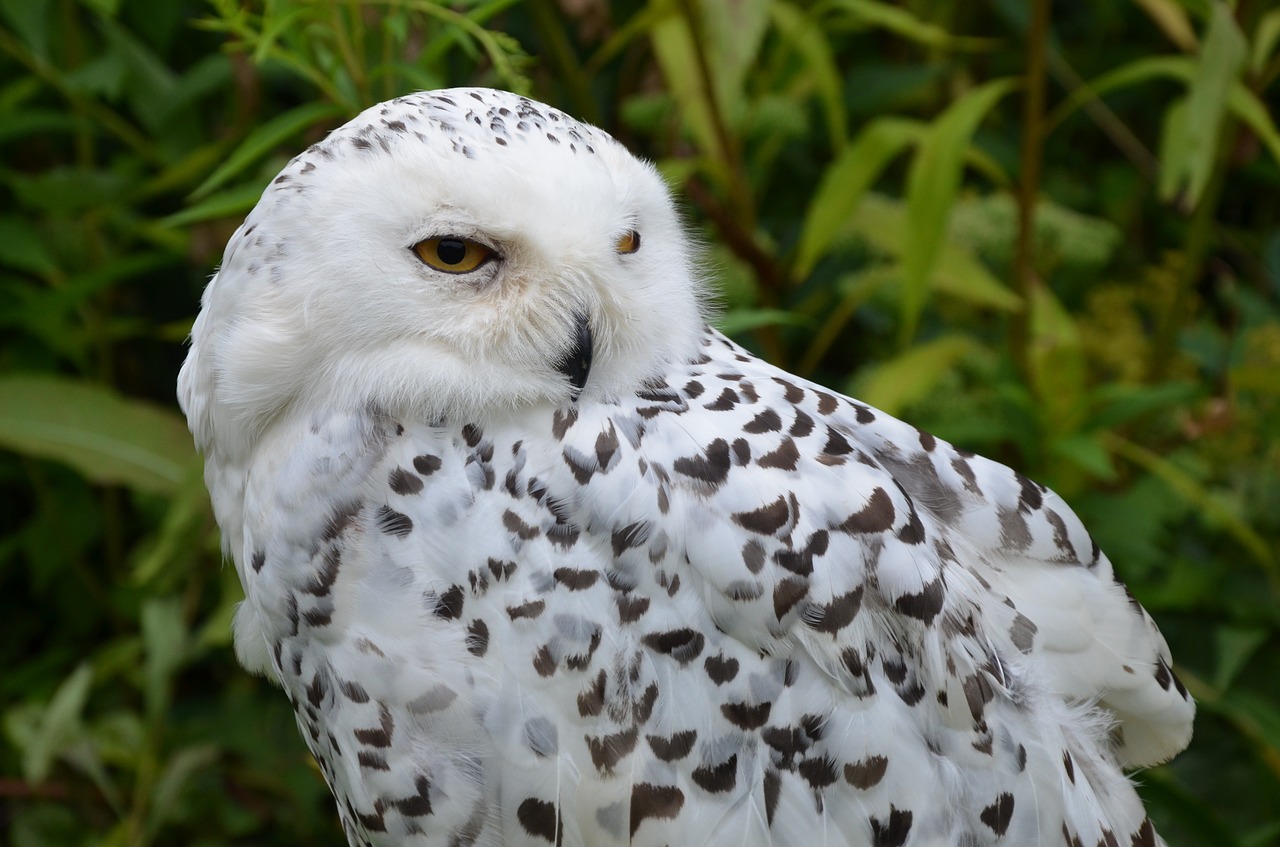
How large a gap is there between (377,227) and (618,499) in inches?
12.2

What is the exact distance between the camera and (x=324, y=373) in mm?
1070

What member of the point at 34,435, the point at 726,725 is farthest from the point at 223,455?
the point at 34,435

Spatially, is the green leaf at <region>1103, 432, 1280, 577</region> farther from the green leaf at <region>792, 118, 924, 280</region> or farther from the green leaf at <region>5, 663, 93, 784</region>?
the green leaf at <region>5, 663, 93, 784</region>

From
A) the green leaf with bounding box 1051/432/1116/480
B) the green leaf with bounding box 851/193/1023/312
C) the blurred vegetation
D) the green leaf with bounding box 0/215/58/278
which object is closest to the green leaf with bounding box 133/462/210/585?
the blurred vegetation

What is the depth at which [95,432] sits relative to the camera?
189cm

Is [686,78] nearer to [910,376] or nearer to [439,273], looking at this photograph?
[910,376]

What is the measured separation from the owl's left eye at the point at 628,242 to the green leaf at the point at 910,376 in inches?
27.5

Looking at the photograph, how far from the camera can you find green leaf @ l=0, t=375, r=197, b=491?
6.09 ft

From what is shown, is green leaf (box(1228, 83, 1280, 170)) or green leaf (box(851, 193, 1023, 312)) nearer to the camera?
green leaf (box(1228, 83, 1280, 170))

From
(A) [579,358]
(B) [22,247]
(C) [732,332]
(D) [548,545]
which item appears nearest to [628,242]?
(A) [579,358]

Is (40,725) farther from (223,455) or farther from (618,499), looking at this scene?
(618,499)

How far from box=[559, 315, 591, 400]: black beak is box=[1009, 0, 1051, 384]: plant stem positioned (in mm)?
1023

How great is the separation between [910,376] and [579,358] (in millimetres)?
860

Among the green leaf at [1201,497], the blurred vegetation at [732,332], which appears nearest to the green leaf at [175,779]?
the blurred vegetation at [732,332]
